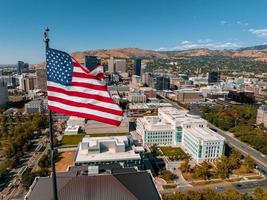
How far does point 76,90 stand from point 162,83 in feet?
536

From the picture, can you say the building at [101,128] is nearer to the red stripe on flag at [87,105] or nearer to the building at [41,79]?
the red stripe on flag at [87,105]

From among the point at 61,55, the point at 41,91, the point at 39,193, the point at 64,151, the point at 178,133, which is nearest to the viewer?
the point at 61,55

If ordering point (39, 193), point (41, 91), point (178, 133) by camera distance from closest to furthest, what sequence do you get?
point (39, 193)
point (178, 133)
point (41, 91)

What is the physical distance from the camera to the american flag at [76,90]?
1179 cm

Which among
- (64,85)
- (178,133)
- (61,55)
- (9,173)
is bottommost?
(9,173)

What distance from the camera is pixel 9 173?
58.3 metres

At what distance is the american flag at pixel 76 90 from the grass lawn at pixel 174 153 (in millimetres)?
54813

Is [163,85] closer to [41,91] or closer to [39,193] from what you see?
[41,91]

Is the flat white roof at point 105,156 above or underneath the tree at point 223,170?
above

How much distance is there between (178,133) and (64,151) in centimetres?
3504

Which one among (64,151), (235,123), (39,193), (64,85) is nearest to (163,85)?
(235,123)

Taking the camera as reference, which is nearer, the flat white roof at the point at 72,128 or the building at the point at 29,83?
the flat white roof at the point at 72,128

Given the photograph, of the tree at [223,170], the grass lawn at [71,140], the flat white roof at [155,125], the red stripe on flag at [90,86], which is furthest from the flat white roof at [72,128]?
the red stripe on flag at [90,86]

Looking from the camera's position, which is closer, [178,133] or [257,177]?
[257,177]
